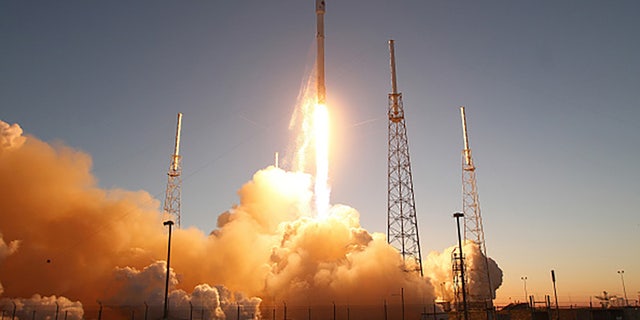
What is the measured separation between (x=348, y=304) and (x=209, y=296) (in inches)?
583

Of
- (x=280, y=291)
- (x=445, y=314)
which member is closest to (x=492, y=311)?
(x=445, y=314)

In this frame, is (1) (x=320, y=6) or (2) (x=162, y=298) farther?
(1) (x=320, y=6)

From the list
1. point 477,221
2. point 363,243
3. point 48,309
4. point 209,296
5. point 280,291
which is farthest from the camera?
point 477,221

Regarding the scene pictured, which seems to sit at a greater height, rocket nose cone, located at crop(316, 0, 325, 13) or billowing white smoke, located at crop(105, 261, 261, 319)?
rocket nose cone, located at crop(316, 0, 325, 13)

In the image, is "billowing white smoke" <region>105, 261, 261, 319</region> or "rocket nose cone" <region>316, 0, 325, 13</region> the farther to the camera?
"rocket nose cone" <region>316, 0, 325, 13</region>

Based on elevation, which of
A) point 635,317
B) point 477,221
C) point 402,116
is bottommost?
point 635,317

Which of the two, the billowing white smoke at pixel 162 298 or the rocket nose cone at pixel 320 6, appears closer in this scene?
the billowing white smoke at pixel 162 298

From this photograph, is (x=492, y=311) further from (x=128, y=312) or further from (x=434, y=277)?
(x=128, y=312)

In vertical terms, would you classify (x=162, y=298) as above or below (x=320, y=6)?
below

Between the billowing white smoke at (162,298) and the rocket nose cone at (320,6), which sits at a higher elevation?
the rocket nose cone at (320,6)

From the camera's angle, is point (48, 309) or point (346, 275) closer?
point (48, 309)

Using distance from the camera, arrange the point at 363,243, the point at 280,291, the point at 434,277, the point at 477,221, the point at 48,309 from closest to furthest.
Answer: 1. the point at 48,309
2. the point at 280,291
3. the point at 363,243
4. the point at 477,221
5. the point at 434,277

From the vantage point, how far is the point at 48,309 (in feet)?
178

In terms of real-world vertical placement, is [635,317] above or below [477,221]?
below
